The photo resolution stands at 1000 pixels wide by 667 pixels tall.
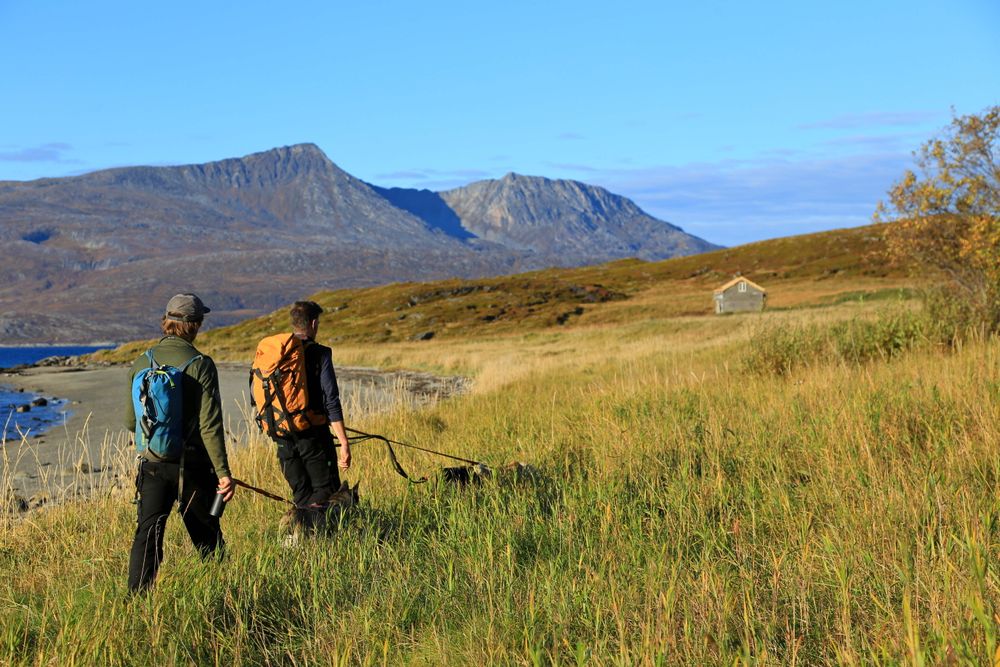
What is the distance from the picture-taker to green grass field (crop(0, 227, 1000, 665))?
295cm

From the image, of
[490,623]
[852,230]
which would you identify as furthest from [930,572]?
[852,230]

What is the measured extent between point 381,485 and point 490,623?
3.83 m

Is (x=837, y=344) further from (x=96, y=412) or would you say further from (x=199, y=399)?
(x=96, y=412)

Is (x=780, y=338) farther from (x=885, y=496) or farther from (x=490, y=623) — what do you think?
(x=490, y=623)

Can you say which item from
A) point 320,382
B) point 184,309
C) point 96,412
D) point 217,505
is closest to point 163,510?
point 217,505

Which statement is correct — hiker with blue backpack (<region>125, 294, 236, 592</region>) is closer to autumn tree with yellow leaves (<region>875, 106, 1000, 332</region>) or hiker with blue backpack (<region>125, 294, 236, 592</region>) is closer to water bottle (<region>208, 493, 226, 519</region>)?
water bottle (<region>208, 493, 226, 519</region>)

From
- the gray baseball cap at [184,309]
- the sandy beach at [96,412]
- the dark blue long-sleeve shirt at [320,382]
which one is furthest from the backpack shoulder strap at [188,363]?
the sandy beach at [96,412]

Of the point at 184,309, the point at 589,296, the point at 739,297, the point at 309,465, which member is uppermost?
the point at 589,296

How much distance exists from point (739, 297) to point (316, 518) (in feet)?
186

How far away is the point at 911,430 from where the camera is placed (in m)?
5.93

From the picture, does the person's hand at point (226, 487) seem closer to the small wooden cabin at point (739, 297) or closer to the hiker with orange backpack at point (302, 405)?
the hiker with orange backpack at point (302, 405)

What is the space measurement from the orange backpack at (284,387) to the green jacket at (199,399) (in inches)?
42.9

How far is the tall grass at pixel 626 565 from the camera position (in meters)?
2.94

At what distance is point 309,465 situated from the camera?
593 cm
